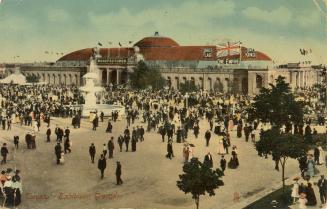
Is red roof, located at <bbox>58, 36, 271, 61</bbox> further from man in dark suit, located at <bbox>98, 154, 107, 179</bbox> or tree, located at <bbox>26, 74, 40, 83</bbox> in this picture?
man in dark suit, located at <bbox>98, 154, 107, 179</bbox>

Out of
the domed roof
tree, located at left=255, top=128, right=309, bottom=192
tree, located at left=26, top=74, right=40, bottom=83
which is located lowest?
tree, located at left=255, top=128, right=309, bottom=192

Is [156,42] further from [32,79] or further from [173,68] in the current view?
[32,79]

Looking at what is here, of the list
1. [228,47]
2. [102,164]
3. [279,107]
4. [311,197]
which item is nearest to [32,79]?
[228,47]

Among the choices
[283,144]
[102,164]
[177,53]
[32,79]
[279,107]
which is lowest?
[102,164]

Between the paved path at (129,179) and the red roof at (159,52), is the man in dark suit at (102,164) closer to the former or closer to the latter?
the paved path at (129,179)

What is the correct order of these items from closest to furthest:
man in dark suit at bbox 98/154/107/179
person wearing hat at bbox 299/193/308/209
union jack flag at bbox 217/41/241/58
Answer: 1. person wearing hat at bbox 299/193/308/209
2. man in dark suit at bbox 98/154/107/179
3. union jack flag at bbox 217/41/241/58

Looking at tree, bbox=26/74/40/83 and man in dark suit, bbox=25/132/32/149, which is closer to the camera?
man in dark suit, bbox=25/132/32/149

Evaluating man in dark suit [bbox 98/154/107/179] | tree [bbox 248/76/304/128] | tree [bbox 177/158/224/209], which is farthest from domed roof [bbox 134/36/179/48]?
tree [bbox 177/158/224/209]
